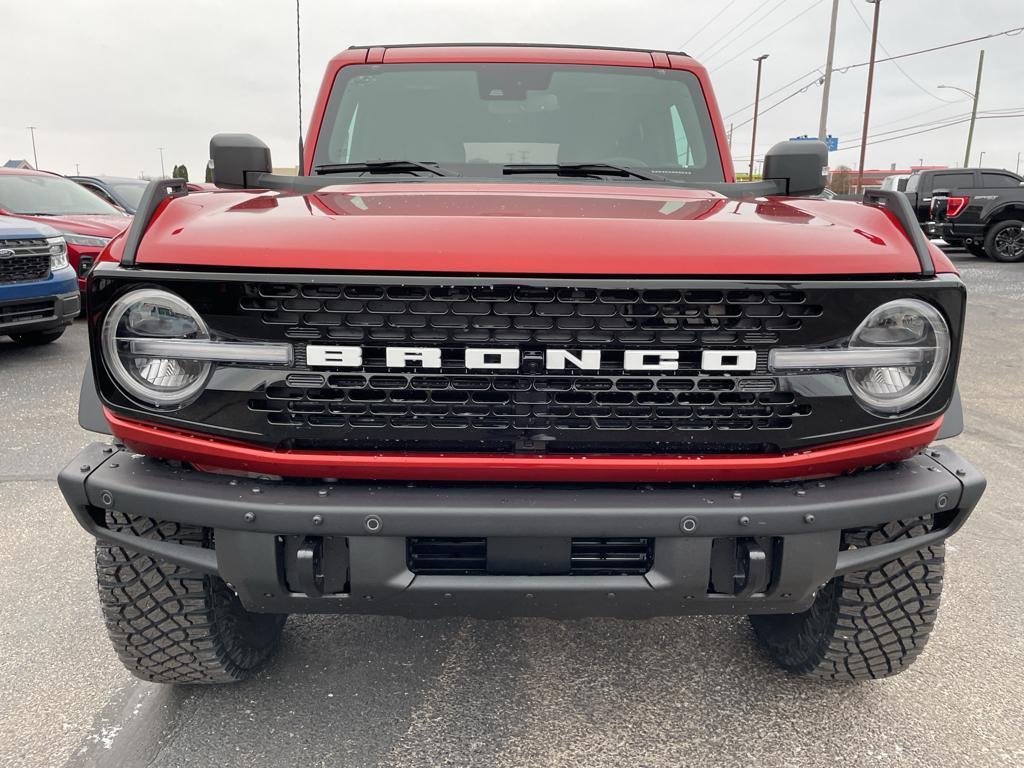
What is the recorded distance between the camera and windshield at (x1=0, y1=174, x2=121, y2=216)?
9.09 m

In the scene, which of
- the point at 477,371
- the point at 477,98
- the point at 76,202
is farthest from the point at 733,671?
the point at 76,202

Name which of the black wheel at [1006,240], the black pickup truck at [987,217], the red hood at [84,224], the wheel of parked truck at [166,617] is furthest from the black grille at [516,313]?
the black wheel at [1006,240]

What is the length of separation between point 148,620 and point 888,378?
76.3 inches

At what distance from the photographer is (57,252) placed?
723 cm

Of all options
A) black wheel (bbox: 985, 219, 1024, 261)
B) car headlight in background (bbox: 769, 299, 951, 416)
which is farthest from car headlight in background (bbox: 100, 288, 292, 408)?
black wheel (bbox: 985, 219, 1024, 261)

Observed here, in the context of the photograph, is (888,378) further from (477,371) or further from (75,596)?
(75,596)

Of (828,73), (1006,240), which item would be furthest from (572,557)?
(828,73)

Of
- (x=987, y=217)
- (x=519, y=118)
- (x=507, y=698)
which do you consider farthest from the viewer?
(x=987, y=217)

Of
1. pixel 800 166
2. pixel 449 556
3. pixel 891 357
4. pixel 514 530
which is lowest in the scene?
pixel 449 556

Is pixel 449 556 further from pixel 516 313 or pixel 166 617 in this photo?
pixel 166 617

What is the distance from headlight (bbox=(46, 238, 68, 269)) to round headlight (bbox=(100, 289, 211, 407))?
20.4ft

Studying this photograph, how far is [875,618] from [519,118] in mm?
2169

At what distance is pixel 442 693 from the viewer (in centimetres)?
242

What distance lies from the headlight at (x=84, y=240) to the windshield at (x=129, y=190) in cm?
362
